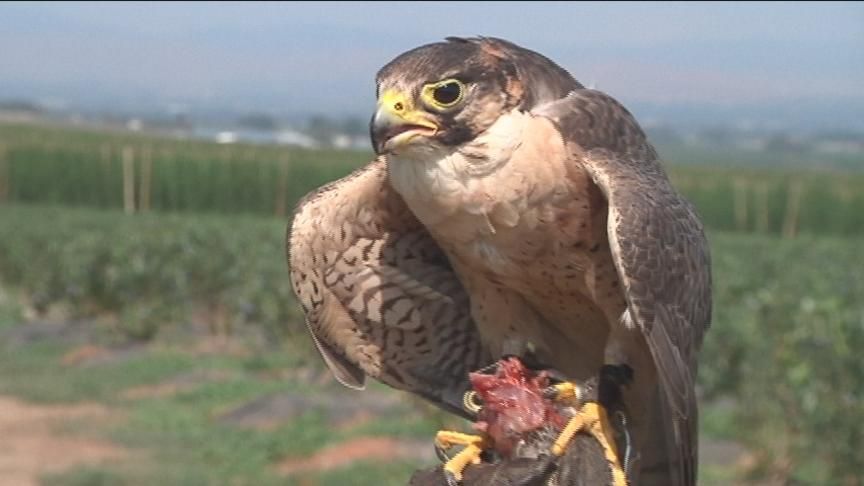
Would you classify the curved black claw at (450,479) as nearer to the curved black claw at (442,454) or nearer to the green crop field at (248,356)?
the curved black claw at (442,454)

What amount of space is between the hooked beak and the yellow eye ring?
0.13 ft

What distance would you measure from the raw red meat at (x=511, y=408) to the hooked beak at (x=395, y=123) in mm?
649

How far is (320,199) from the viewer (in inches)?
145

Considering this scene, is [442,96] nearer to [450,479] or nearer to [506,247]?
[506,247]

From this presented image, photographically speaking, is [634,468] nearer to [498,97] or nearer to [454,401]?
[454,401]

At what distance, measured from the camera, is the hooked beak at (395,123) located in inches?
114

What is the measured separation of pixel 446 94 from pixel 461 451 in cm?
90

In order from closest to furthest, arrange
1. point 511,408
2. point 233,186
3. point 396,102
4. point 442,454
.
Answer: point 396,102
point 511,408
point 442,454
point 233,186

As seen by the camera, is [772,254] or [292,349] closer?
[292,349]

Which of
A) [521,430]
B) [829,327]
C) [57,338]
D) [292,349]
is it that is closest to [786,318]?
[829,327]

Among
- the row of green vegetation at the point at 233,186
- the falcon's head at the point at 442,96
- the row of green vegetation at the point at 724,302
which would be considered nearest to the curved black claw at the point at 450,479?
the falcon's head at the point at 442,96

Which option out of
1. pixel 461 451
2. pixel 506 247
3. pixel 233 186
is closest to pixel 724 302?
pixel 506 247

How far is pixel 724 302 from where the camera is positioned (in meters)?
12.5

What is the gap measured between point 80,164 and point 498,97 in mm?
34101
